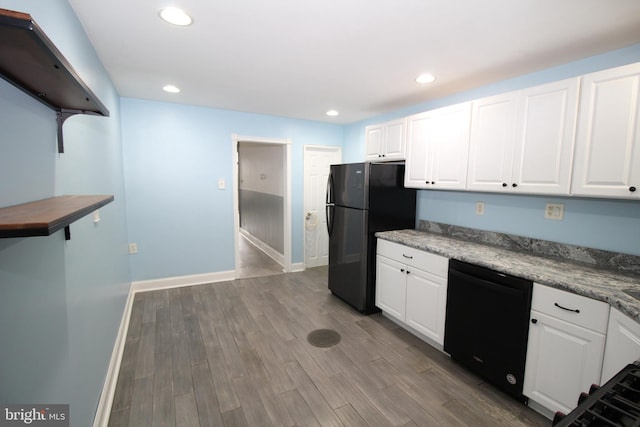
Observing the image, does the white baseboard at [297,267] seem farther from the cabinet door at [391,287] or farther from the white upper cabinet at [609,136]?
the white upper cabinet at [609,136]

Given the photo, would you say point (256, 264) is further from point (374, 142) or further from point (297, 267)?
point (374, 142)

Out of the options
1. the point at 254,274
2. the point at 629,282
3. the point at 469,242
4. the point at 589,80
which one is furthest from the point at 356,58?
the point at 254,274

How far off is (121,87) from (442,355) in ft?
13.3

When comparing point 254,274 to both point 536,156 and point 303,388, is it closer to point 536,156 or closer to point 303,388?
point 303,388

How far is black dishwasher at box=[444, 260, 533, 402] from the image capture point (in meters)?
1.84

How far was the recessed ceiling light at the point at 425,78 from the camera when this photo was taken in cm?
243

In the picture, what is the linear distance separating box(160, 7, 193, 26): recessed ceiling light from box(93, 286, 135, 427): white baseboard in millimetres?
2284

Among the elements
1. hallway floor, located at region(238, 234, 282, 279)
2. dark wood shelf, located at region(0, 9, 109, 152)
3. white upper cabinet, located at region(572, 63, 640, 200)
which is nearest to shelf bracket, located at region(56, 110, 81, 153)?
dark wood shelf, located at region(0, 9, 109, 152)

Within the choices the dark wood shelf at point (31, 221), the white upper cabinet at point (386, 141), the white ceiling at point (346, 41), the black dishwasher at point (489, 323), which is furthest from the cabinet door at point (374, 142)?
the dark wood shelf at point (31, 221)

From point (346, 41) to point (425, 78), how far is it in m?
0.99

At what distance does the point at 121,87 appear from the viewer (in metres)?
2.92

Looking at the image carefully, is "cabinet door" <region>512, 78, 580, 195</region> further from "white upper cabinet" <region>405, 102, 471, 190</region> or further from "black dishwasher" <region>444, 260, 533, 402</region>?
"black dishwasher" <region>444, 260, 533, 402</region>

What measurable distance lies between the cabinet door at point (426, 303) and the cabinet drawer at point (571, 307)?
68 cm

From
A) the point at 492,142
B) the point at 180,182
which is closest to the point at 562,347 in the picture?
the point at 492,142
